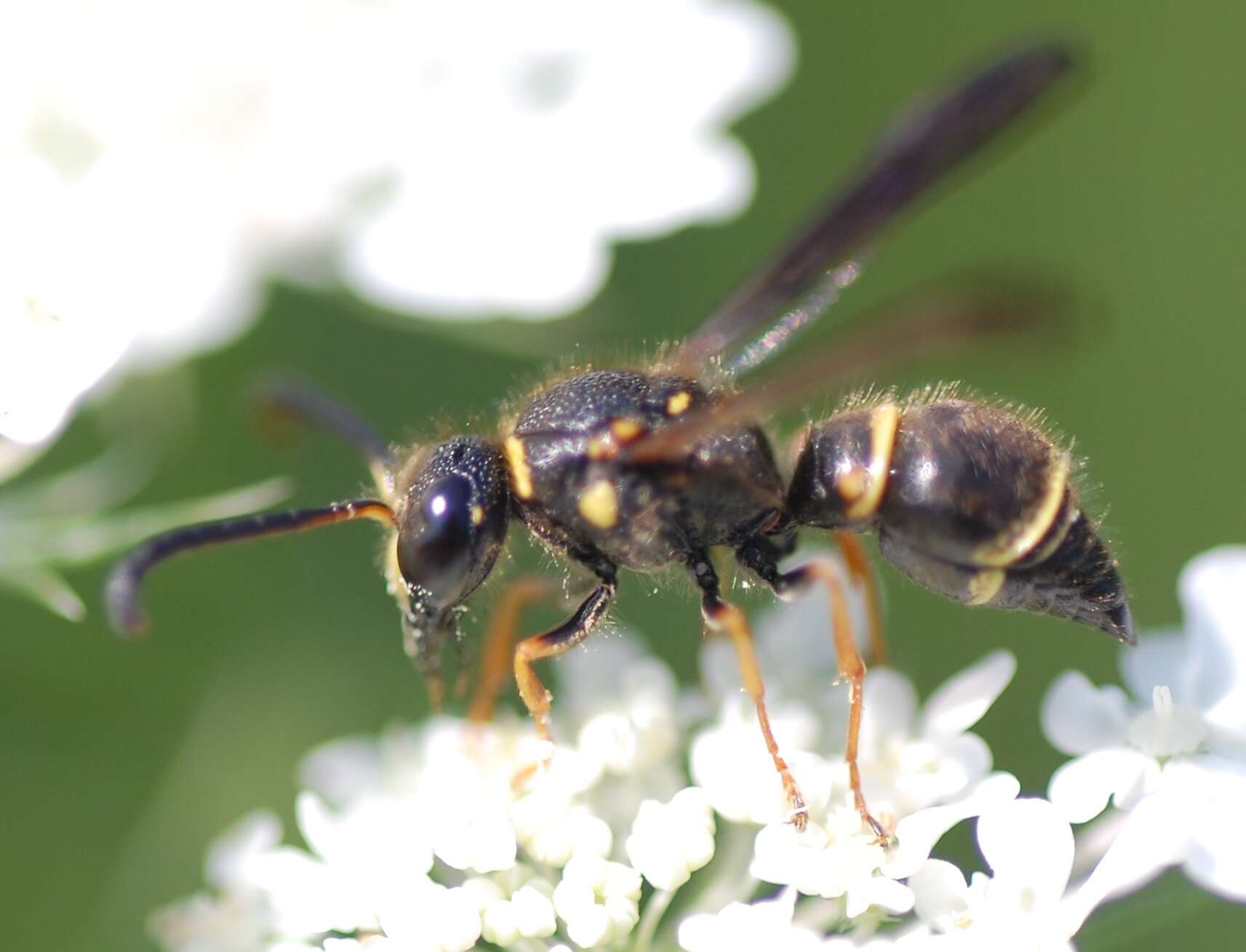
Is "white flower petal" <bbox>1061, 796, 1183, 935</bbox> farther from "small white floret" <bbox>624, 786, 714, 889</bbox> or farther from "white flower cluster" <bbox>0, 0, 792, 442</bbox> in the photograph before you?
"white flower cluster" <bbox>0, 0, 792, 442</bbox>

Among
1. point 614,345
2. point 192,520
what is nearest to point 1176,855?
point 614,345

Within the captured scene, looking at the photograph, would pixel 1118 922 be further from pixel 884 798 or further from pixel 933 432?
pixel 933 432

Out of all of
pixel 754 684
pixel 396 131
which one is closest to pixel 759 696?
pixel 754 684

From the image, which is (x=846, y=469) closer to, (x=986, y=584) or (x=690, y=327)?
(x=986, y=584)

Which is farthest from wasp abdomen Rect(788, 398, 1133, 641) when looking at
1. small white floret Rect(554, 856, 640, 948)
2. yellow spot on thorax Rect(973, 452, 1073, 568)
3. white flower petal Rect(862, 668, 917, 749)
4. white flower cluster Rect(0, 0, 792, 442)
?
white flower cluster Rect(0, 0, 792, 442)

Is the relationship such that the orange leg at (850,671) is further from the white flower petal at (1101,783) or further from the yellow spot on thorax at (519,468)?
the yellow spot on thorax at (519,468)

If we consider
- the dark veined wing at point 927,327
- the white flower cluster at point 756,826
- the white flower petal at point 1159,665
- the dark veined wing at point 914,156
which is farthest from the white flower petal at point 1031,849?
the dark veined wing at point 914,156
